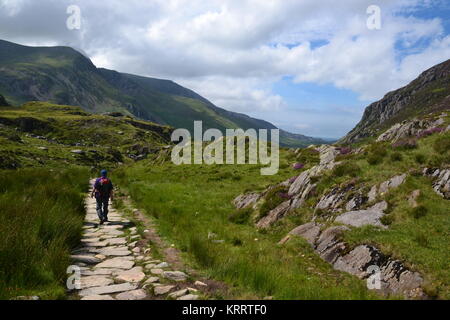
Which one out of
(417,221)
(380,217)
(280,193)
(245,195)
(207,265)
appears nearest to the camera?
(207,265)

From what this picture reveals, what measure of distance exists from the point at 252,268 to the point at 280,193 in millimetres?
11481

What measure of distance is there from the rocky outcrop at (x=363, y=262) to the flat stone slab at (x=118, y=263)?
6.68m

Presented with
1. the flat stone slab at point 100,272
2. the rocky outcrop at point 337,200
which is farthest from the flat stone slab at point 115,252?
the rocky outcrop at point 337,200

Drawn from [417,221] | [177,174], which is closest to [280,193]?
[417,221]

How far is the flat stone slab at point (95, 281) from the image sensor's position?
23.3 ft

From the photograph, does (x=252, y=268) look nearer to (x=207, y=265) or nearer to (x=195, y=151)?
(x=207, y=265)

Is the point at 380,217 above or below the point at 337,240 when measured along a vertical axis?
above

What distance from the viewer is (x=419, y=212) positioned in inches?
459

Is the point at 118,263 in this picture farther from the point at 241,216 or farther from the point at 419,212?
the point at 419,212

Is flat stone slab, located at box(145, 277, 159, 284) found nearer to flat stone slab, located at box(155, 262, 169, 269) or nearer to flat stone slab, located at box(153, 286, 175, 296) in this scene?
flat stone slab, located at box(153, 286, 175, 296)

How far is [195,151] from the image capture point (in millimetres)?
56281

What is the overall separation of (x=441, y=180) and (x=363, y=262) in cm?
608

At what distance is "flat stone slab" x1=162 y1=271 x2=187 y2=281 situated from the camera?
24.8 ft

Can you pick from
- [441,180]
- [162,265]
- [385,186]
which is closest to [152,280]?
[162,265]
